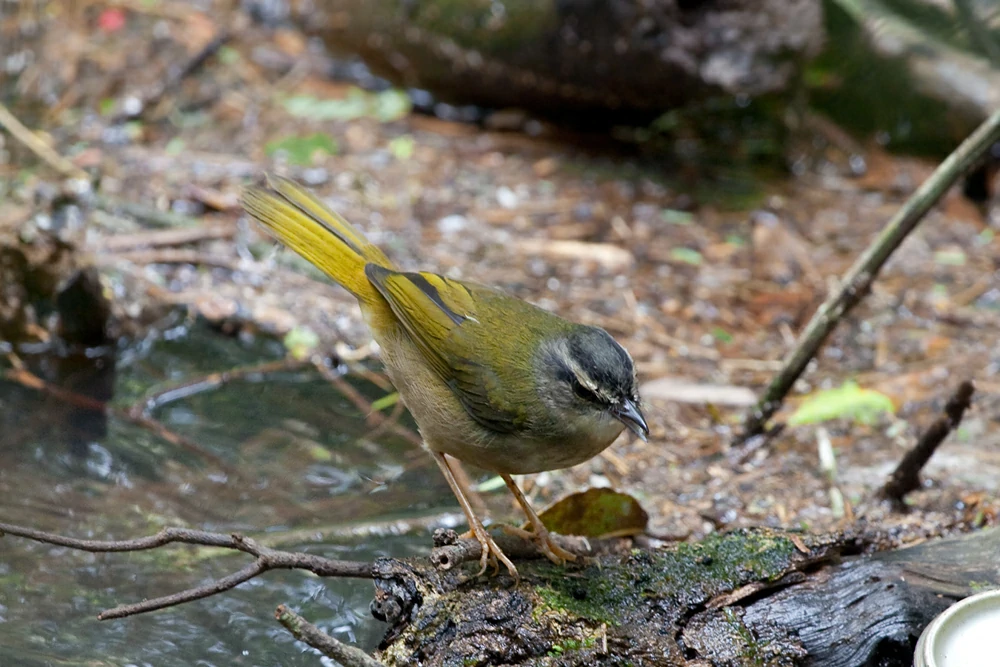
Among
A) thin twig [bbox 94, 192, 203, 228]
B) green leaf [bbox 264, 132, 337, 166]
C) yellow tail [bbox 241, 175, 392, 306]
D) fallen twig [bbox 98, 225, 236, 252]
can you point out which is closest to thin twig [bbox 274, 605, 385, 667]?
yellow tail [bbox 241, 175, 392, 306]

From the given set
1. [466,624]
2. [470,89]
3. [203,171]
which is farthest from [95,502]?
[470,89]

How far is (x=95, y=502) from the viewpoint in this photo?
3.88 metres

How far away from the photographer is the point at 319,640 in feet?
7.55

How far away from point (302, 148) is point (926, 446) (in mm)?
5091

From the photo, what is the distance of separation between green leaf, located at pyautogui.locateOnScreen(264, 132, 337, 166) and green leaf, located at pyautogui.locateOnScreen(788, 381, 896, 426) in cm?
412

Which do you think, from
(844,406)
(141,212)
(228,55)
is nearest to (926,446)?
(844,406)

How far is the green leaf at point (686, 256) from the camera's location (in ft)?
21.5

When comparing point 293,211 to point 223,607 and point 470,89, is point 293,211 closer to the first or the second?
point 223,607

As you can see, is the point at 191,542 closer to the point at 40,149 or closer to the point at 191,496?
the point at 191,496

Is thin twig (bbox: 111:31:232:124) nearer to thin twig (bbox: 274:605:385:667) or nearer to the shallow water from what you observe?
the shallow water

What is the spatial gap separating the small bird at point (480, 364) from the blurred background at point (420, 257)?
62 cm

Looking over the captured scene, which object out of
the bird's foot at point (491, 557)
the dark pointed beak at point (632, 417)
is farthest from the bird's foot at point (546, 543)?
the dark pointed beak at point (632, 417)

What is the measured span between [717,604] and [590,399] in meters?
0.78

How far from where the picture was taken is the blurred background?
3.74 m
